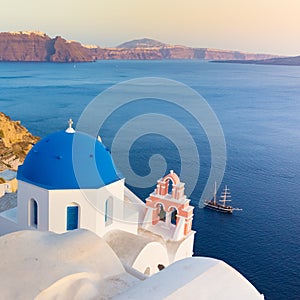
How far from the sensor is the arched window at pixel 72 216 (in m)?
9.77

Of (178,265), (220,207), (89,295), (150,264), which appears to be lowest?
(220,207)

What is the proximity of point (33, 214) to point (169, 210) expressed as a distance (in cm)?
449

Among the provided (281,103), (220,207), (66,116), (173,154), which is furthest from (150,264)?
(281,103)

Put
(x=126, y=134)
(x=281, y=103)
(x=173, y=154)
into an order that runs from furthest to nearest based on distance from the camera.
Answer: (x=281, y=103) → (x=126, y=134) → (x=173, y=154)

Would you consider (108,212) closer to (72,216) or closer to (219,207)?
(72,216)

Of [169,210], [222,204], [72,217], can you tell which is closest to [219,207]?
[222,204]

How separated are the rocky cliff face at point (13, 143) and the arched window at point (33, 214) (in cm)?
1743

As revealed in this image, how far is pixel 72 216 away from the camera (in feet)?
32.3

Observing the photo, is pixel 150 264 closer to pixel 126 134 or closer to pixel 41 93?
pixel 126 134

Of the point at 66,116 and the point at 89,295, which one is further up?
the point at 89,295

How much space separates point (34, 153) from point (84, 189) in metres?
1.58

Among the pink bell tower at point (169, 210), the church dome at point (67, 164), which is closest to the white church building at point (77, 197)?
the church dome at point (67, 164)

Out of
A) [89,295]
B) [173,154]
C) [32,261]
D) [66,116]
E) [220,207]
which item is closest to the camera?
[89,295]

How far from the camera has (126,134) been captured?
1566 inches
